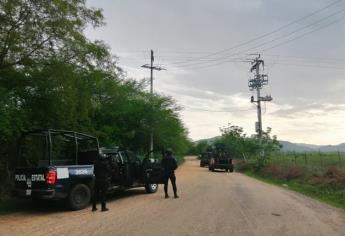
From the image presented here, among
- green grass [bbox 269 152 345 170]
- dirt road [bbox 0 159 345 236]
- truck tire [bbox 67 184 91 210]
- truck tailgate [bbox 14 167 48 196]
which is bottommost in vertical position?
dirt road [bbox 0 159 345 236]

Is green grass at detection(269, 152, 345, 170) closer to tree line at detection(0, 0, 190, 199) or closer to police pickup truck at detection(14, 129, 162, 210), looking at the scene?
police pickup truck at detection(14, 129, 162, 210)

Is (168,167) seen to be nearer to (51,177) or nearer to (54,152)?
(54,152)

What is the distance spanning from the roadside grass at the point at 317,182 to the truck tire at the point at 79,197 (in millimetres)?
8743

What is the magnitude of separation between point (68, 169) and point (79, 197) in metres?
1.01

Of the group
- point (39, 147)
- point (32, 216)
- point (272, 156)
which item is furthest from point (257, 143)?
point (32, 216)

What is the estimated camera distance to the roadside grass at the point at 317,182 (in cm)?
1908

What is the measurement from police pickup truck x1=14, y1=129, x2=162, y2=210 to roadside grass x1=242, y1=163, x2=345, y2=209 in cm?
716

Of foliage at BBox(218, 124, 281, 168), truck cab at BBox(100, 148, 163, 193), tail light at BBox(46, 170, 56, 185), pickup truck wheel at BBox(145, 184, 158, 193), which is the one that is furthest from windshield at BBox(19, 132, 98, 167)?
foliage at BBox(218, 124, 281, 168)

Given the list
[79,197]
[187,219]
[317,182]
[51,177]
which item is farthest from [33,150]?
[317,182]

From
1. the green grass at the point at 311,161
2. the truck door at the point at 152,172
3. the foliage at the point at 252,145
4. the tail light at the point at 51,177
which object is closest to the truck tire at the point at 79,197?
the tail light at the point at 51,177

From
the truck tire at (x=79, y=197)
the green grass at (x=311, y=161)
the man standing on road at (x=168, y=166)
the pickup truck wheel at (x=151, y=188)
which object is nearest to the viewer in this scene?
the truck tire at (x=79, y=197)

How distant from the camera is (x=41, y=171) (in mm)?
13312

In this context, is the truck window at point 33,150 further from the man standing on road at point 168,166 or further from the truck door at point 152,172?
the man standing on road at point 168,166

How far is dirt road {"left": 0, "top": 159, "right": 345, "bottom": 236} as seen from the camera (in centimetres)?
1031
